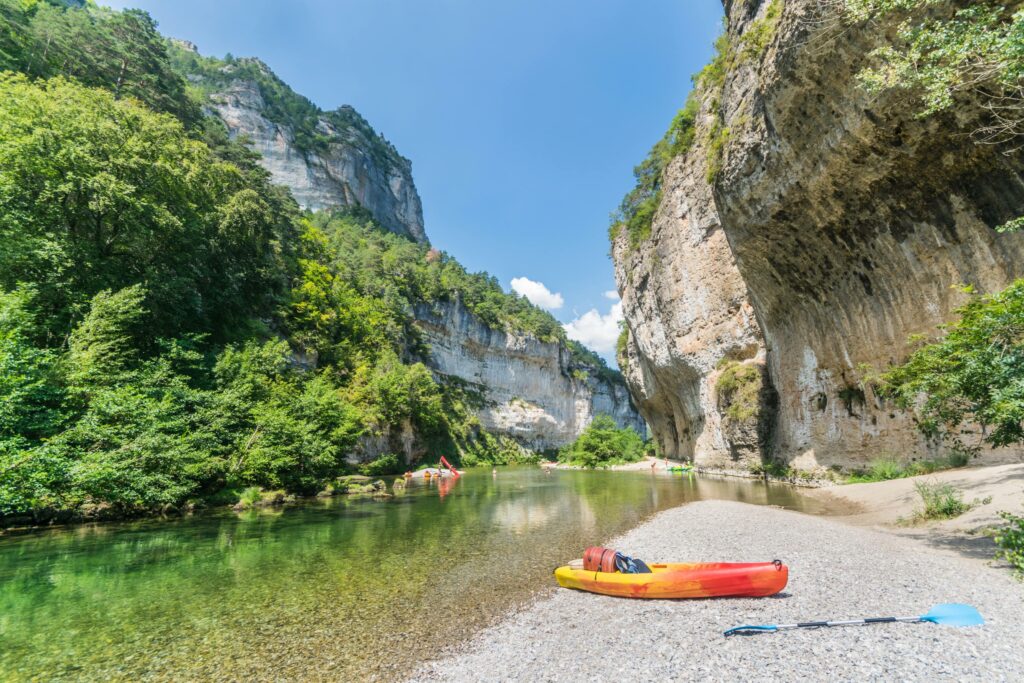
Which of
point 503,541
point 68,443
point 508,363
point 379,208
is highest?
point 379,208

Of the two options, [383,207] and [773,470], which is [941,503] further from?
Answer: [383,207]

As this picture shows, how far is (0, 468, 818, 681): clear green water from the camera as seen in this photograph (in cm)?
502

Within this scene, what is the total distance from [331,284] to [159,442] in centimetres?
3068

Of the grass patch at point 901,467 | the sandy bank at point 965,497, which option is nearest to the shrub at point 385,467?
the sandy bank at point 965,497

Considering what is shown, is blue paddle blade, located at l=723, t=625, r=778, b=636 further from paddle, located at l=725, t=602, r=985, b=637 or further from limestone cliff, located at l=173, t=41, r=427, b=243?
limestone cliff, located at l=173, t=41, r=427, b=243

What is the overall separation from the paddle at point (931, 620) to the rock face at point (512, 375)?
57.2 metres

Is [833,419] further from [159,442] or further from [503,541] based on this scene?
[159,442]

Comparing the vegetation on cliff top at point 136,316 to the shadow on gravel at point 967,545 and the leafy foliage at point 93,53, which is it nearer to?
the leafy foliage at point 93,53

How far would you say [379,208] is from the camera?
291ft

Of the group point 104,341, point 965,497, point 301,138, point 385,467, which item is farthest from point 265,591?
point 301,138

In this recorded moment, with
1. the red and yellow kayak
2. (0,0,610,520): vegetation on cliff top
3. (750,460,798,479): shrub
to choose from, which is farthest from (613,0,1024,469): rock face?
(0,0,610,520): vegetation on cliff top

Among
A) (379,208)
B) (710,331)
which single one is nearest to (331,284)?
(710,331)

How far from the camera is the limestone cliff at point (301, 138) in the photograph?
70500 mm

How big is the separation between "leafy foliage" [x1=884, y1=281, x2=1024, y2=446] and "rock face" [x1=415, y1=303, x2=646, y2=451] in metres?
56.2
